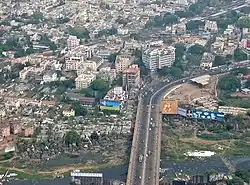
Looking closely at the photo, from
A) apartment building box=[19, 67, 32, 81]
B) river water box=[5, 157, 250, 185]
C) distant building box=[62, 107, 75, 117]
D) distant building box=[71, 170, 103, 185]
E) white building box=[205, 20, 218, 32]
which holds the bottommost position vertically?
river water box=[5, 157, 250, 185]

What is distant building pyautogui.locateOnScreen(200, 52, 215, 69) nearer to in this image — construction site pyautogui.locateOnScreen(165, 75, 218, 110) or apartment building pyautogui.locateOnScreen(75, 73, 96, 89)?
construction site pyautogui.locateOnScreen(165, 75, 218, 110)

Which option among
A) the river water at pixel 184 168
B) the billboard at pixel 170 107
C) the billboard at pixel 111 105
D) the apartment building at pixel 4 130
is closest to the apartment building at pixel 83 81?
the billboard at pixel 111 105

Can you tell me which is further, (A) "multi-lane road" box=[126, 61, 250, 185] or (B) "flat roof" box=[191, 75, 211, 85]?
(B) "flat roof" box=[191, 75, 211, 85]

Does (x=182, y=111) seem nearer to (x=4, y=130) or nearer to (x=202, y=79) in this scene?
(x=202, y=79)

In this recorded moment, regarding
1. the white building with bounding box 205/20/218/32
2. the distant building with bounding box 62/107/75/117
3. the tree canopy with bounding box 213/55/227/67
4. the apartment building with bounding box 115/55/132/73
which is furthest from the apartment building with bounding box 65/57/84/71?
the white building with bounding box 205/20/218/32

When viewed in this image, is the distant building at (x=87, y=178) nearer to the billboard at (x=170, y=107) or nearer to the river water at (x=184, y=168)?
the river water at (x=184, y=168)

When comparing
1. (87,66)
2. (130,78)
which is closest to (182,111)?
(130,78)
